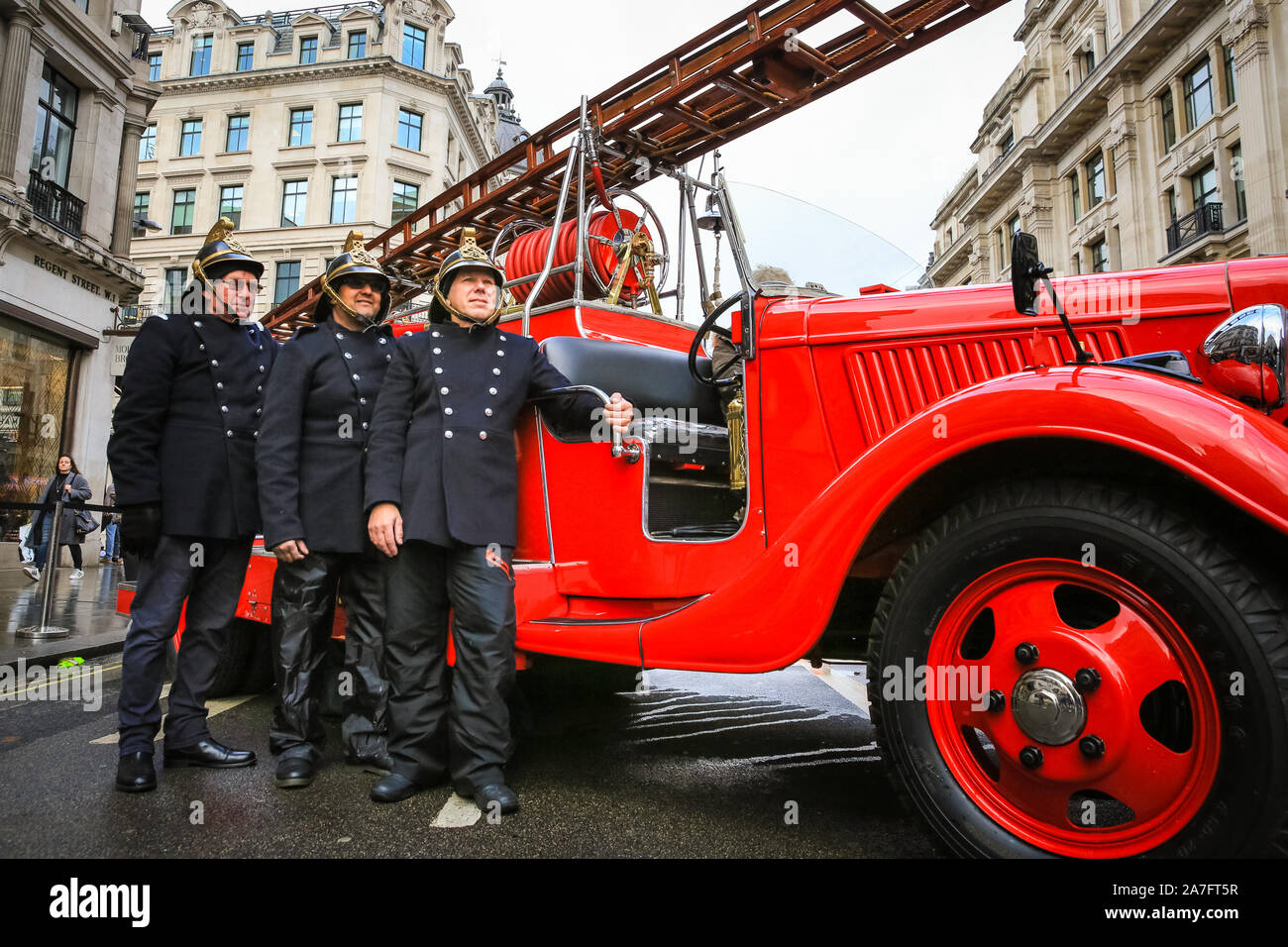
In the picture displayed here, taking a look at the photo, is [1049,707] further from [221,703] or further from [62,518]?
[62,518]

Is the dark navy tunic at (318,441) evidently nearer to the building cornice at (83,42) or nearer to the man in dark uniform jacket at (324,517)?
the man in dark uniform jacket at (324,517)

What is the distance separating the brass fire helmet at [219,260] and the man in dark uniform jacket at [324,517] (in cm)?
36

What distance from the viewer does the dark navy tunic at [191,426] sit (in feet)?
9.48

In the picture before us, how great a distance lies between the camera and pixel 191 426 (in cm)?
304

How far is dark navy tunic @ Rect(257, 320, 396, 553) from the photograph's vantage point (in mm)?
2893

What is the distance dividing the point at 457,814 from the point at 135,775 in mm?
1193

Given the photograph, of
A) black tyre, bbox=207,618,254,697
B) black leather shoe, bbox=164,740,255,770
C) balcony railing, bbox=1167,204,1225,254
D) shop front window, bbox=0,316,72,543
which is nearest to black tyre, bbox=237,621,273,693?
black tyre, bbox=207,618,254,697

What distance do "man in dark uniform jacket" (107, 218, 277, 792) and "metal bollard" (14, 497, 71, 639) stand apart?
3720 mm

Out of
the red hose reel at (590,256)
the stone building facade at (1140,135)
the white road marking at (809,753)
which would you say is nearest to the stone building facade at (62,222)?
the red hose reel at (590,256)

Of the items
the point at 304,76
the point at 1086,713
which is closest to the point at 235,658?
the point at 1086,713

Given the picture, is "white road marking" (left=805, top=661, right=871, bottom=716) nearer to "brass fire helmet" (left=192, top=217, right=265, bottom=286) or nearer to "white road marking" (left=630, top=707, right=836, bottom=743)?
"white road marking" (left=630, top=707, right=836, bottom=743)

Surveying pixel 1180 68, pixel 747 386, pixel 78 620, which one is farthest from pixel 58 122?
pixel 1180 68

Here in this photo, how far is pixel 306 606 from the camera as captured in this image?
2977 millimetres
